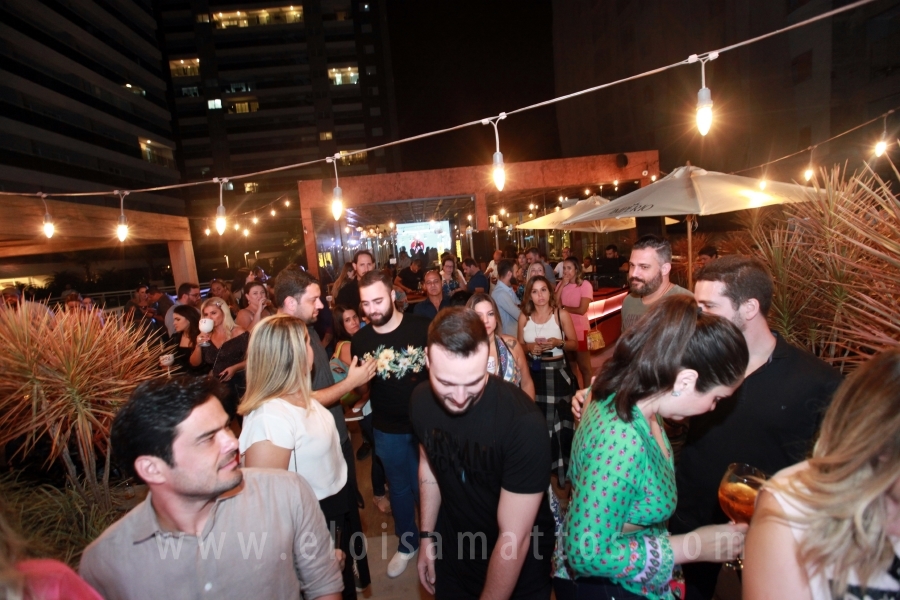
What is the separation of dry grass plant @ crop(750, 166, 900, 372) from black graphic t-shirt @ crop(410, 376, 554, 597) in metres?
1.41

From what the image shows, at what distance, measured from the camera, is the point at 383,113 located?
2486 inches

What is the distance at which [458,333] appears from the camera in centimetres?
163

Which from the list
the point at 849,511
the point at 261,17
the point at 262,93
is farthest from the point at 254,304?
the point at 261,17

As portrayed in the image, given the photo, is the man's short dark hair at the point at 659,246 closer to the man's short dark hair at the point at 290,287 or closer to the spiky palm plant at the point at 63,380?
the man's short dark hair at the point at 290,287

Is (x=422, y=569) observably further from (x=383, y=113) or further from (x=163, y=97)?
(x=383, y=113)

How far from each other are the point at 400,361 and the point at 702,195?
3.83m

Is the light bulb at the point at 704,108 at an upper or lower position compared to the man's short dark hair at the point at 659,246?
upper

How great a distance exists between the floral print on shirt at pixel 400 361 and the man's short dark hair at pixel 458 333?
131cm

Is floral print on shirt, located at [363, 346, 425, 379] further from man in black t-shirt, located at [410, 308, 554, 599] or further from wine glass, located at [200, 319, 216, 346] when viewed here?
wine glass, located at [200, 319, 216, 346]

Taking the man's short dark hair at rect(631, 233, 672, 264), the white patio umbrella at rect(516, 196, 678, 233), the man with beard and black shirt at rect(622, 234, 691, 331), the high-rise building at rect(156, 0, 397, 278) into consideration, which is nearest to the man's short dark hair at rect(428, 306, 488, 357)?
the man with beard and black shirt at rect(622, 234, 691, 331)

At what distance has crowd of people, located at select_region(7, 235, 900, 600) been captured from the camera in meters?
0.92

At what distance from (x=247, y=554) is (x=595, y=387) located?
129cm

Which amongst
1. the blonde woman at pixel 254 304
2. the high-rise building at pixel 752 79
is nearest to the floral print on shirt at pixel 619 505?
the blonde woman at pixel 254 304

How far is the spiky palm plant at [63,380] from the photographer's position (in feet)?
10.0
